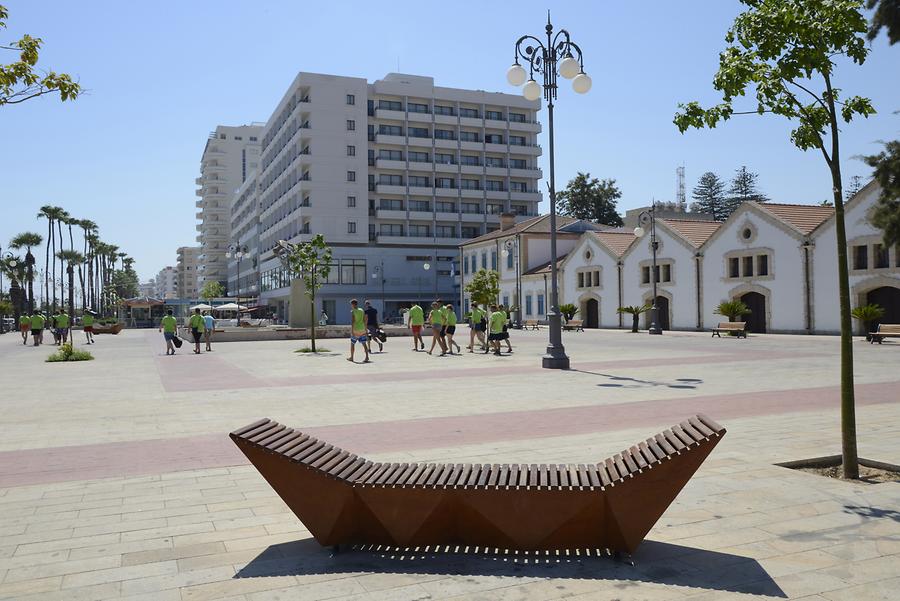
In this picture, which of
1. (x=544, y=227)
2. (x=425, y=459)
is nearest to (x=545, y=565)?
(x=425, y=459)

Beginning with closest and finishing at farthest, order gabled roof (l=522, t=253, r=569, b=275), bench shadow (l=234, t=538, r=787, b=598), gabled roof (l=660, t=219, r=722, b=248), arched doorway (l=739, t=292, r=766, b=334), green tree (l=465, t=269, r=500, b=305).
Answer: bench shadow (l=234, t=538, r=787, b=598) → green tree (l=465, t=269, r=500, b=305) → arched doorway (l=739, t=292, r=766, b=334) → gabled roof (l=660, t=219, r=722, b=248) → gabled roof (l=522, t=253, r=569, b=275)

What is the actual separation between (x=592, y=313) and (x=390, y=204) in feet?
105

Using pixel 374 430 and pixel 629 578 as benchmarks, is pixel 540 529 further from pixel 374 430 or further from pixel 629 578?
pixel 374 430

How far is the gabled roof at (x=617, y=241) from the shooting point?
4941cm

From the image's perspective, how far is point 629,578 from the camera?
13.1 feet

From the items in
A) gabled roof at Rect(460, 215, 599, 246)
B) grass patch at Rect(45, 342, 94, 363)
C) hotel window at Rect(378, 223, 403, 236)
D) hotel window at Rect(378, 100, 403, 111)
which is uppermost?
hotel window at Rect(378, 100, 403, 111)

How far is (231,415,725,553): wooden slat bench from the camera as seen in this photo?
167 inches

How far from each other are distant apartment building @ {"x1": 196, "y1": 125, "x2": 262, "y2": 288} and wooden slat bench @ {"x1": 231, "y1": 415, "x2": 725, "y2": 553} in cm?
13743

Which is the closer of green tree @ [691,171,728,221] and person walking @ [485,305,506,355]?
person walking @ [485,305,506,355]

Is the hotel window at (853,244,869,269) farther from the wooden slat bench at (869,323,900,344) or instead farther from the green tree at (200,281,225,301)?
the green tree at (200,281,225,301)

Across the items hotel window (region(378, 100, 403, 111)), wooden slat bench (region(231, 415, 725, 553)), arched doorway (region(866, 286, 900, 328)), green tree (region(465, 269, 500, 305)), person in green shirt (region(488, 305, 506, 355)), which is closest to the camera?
wooden slat bench (region(231, 415, 725, 553))

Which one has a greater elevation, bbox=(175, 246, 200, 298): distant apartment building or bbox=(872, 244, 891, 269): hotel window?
bbox=(175, 246, 200, 298): distant apartment building

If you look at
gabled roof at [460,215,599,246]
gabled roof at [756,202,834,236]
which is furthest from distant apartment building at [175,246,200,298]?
gabled roof at [756,202,834,236]

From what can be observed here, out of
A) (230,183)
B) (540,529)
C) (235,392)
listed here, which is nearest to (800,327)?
(235,392)
